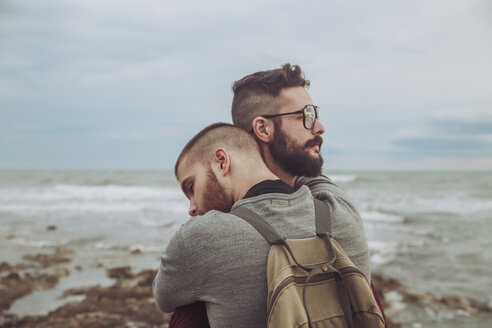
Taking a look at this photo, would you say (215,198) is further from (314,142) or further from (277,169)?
(314,142)

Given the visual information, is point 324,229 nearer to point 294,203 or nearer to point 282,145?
point 294,203

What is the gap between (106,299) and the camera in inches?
315

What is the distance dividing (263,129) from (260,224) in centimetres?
113

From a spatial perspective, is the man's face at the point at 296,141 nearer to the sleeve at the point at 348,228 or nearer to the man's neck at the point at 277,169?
the man's neck at the point at 277,169

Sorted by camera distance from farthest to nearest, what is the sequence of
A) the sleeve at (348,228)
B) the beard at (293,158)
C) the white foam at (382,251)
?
the white foam at (382,251) → the beard at (293,158) → the sleeve at (348,228)

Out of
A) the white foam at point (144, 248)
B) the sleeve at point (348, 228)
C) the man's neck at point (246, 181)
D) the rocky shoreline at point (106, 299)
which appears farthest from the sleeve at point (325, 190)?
the white foam at point (144, 248)

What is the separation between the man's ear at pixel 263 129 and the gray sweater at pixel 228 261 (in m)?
0.85

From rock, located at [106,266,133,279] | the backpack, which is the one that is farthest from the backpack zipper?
rock, located at [106,266,133,279]

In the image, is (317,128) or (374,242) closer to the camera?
(317,128)

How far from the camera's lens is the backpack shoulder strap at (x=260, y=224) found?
1723 millimetres

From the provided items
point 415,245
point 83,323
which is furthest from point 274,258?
point 415,245

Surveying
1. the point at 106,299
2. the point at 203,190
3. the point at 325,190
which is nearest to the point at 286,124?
the point at 325,190

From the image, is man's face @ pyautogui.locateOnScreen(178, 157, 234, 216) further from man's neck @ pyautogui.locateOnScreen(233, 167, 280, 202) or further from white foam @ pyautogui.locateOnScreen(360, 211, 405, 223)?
white foam @ pyautogui.locateOnScreen(360, 211, 405, 223)

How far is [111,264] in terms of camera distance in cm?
1076
